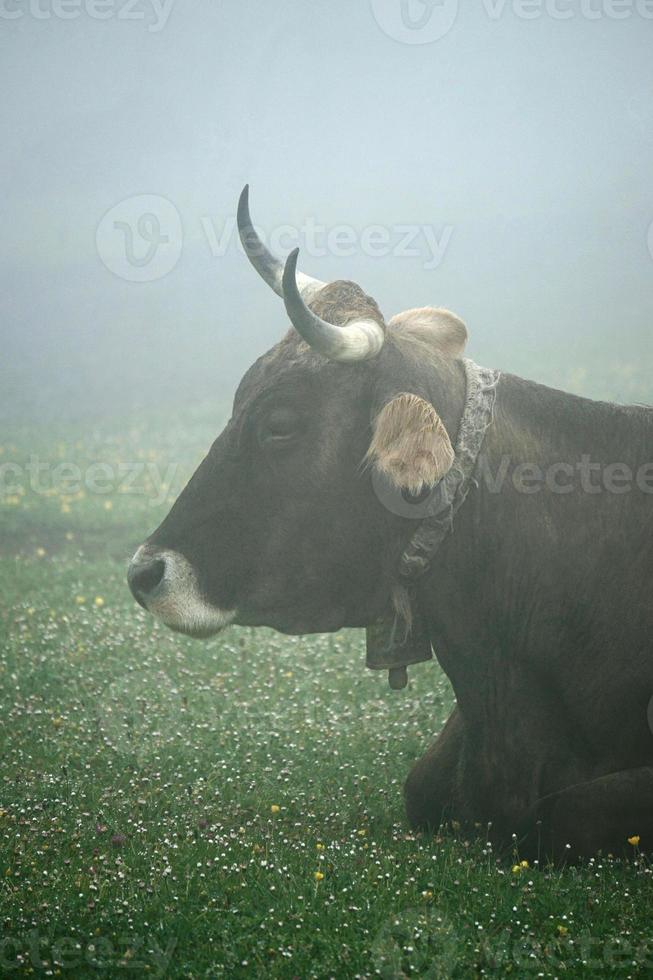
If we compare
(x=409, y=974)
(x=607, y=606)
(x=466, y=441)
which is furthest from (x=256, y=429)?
(x=409, y=974)

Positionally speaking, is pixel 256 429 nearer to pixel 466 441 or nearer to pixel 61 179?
pixel 466 441

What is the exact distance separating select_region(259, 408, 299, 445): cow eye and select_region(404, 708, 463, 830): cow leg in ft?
5.76

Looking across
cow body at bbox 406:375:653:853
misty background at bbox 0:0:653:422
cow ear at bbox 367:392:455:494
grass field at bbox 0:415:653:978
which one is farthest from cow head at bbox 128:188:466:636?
misty background at bbox 0:0:653:422

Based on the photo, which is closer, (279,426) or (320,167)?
(279,426)

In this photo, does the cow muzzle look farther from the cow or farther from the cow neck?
the cow neck

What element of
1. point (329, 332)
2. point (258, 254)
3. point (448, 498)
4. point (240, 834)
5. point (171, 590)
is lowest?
point (240, 834)

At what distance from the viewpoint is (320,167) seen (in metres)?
27.2

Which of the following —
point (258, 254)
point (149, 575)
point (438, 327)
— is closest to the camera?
point (149, 575)

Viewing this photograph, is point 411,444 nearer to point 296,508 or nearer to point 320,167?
point 296,508

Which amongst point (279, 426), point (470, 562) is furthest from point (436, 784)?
point (279, 426)

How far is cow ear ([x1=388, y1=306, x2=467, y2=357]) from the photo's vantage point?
5.50m

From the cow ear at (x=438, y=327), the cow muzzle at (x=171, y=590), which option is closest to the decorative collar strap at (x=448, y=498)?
the cow ear at (x=438, y=327)

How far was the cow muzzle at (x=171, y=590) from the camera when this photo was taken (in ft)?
16.4

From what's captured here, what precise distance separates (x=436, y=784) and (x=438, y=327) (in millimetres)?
2334
